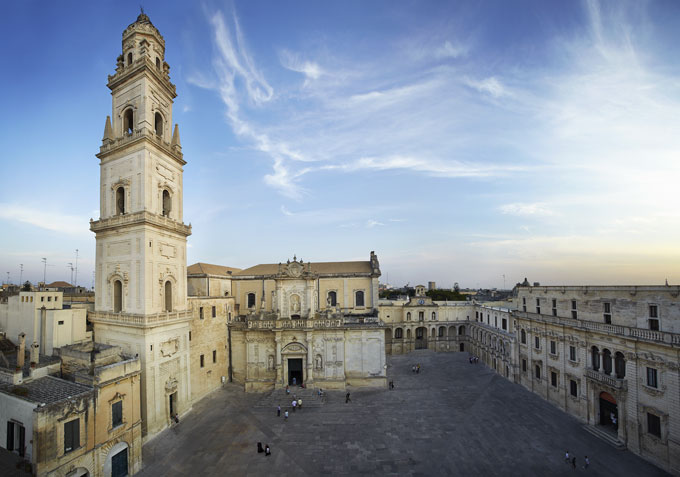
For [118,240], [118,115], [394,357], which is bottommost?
[394,357]

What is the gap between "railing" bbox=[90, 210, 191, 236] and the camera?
2270 cm

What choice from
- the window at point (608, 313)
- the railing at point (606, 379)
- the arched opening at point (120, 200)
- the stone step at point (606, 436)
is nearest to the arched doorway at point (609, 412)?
the stone step at point (606, 436)

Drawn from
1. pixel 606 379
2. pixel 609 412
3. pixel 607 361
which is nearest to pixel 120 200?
pixel 606 379

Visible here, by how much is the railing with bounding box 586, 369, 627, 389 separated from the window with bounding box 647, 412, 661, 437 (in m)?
1.92

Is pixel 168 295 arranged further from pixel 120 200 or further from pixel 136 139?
pixel 136 139

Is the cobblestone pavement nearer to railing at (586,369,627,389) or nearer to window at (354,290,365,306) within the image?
railing at (586,369,627,389)

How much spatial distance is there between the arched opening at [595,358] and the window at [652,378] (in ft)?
13.2

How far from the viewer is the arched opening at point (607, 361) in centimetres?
2297

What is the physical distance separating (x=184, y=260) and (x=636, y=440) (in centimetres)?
3507

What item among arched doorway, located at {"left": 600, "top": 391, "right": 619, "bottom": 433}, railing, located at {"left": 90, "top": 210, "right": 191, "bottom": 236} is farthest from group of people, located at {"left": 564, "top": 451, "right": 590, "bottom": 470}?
railing, located at {"left": 90, "top": 210, "right": 191, "bottom": 236}

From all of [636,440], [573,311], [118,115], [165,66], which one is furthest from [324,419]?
[165,66]

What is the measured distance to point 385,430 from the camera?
23297 mm

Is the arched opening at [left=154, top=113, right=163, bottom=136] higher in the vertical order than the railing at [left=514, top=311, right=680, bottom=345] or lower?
higher

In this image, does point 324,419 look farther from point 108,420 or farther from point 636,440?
point 636,440
